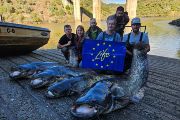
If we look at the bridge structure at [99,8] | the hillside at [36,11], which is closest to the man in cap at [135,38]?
the bridge structure at [99,8]

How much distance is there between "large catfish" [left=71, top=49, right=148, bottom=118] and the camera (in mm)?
2916

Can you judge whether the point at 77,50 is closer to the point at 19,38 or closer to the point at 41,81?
the point at 41,81

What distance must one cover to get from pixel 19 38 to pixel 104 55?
13.5 ft

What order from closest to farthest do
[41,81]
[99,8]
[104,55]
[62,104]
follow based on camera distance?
1. [62,104]
2. [41,81]
3. [104,55]
4. [99,8]

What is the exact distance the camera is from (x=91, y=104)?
291cm

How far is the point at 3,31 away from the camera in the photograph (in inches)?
285

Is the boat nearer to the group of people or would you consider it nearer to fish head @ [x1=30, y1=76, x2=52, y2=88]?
the group of people

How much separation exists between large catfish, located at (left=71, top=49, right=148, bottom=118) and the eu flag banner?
15.3 inches

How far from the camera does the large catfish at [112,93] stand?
292cm

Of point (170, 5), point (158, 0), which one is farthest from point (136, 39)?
point (158, 0)

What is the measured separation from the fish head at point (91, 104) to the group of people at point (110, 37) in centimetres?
134

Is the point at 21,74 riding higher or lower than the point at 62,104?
higher

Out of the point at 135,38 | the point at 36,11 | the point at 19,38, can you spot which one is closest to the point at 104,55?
the point at 135,38

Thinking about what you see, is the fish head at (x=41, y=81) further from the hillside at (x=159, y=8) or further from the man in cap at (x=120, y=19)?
the hillside at (x=159, y=8)
